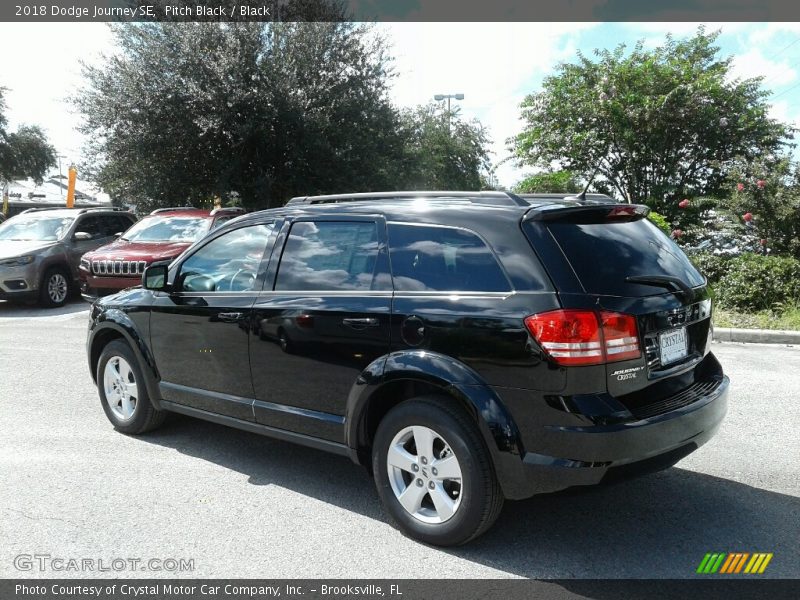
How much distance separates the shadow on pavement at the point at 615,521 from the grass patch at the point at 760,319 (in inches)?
231

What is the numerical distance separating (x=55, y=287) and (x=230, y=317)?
10.0 metres

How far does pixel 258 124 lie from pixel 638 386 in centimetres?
1639

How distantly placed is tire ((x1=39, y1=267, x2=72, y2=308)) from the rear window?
11599 millimetres

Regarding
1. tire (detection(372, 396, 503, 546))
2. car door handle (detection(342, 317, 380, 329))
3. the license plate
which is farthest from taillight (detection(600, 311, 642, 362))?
car door handle (detection(342, 317, 380, 329))

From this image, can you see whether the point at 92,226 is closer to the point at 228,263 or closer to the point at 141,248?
the point at 141,248

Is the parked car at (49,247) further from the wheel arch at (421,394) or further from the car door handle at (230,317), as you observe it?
the wheel arch at (421,394)

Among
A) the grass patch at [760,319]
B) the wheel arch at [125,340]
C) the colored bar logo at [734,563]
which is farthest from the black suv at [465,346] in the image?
the grass patch at [760,319]

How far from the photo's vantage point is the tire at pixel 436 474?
334 centimetres

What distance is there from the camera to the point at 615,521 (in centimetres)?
385

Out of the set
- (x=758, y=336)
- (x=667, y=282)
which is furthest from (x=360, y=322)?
(x=758, y=336)

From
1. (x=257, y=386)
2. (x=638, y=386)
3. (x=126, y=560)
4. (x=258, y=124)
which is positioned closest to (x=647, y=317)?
(x=638, y=386)

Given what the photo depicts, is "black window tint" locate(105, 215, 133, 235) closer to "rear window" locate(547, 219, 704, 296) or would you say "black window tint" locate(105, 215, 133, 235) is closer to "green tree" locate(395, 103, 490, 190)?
"rear window" locate(547, 219, 704, 296)

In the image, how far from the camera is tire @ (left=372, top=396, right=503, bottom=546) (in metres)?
3.34

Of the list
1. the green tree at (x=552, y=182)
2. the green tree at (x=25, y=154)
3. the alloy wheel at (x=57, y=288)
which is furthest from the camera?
the green tree at (x=25, y=154)
